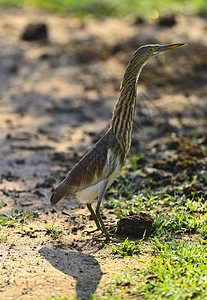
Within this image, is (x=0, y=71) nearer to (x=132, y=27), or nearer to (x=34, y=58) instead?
(x=34, y=58)

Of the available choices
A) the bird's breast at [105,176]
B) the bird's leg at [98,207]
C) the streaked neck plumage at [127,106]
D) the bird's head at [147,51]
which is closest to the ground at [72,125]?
the bird's leg at [98,207]

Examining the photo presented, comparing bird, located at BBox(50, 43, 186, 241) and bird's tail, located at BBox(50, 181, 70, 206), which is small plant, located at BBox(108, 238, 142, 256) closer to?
bird, located at BBox(50, 43, 186, 241)

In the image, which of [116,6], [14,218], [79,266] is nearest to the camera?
[79,266]

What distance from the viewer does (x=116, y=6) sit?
1338 cm

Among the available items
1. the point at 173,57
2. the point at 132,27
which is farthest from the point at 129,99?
the point at 132,27

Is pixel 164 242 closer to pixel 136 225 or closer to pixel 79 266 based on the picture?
pixel 136 225

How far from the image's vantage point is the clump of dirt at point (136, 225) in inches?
201

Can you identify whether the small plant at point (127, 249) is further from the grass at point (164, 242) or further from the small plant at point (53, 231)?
the small plant at point (53, 231)

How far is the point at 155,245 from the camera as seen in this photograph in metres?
4.83

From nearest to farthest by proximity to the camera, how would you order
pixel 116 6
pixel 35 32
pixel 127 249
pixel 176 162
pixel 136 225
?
→ pixel 127 249, pixel 136 225, pixel 176 162, pixel 35 32, pixel 116 6

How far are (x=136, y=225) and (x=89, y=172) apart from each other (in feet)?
2.29

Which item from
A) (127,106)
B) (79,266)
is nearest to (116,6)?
(127,106)

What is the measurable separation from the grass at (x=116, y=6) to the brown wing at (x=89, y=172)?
26.2 ft

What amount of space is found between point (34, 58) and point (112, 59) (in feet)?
5.17
